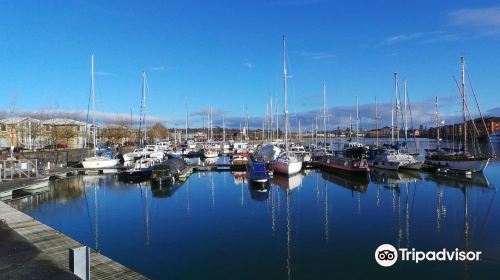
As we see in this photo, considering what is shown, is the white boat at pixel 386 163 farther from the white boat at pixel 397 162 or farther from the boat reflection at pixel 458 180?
the boat reflection at pixel 458 180

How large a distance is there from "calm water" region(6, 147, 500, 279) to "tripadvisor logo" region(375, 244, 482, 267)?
1.42ft

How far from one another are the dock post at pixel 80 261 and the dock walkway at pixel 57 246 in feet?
13.0

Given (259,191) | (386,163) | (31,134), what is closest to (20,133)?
(31,134)

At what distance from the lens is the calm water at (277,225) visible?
15.8 meters

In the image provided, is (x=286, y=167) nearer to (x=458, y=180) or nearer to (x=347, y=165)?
(x=347, y=165)

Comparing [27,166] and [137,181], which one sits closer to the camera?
[27,166]

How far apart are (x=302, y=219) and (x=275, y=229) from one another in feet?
11.0

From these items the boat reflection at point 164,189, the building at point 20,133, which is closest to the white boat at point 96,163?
the boat reflection at point 164,189

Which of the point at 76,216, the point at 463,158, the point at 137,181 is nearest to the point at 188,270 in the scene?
the point at 76,216

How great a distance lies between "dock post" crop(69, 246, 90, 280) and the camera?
7.55m

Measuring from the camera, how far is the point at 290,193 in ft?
119

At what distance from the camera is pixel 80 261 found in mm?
7672

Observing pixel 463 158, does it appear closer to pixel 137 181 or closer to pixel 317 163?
pixel 317 163

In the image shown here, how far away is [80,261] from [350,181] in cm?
4153
